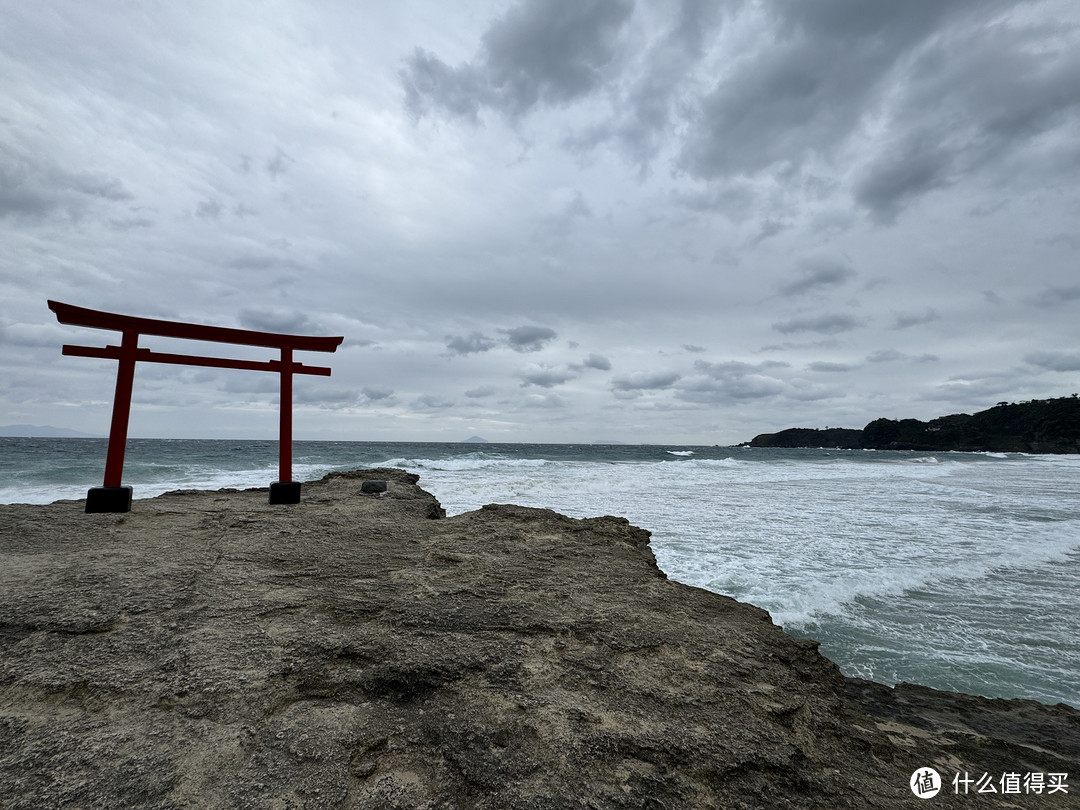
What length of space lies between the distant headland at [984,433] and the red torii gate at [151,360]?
265 ft

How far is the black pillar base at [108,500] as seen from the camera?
466 cm

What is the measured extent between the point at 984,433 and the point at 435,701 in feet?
302

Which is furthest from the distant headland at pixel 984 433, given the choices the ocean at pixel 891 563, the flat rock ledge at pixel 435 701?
the flat rock ledge at pixel 435 701

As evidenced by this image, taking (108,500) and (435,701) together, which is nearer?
(435,701)

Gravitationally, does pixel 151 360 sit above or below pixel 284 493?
above

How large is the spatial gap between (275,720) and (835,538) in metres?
9.07

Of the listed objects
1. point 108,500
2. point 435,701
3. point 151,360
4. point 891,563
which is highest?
point 151,360

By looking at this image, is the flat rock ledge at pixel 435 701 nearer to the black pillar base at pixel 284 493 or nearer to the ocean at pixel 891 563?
the ocean at pixel 891 563

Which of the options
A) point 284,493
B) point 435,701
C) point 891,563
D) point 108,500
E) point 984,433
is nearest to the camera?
point 435,701

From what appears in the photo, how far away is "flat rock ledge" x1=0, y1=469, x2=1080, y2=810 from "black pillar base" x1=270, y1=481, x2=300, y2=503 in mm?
2061

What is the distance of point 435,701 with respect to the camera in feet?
6.35

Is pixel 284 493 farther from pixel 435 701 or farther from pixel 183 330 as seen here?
pixel 435 701

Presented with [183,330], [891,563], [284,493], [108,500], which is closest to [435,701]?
[284,493]

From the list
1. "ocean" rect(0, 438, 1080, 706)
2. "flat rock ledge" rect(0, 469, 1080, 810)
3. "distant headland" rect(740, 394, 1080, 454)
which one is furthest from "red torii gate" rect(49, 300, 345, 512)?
"distant headland" rect(740, 394, 1080, 454)
